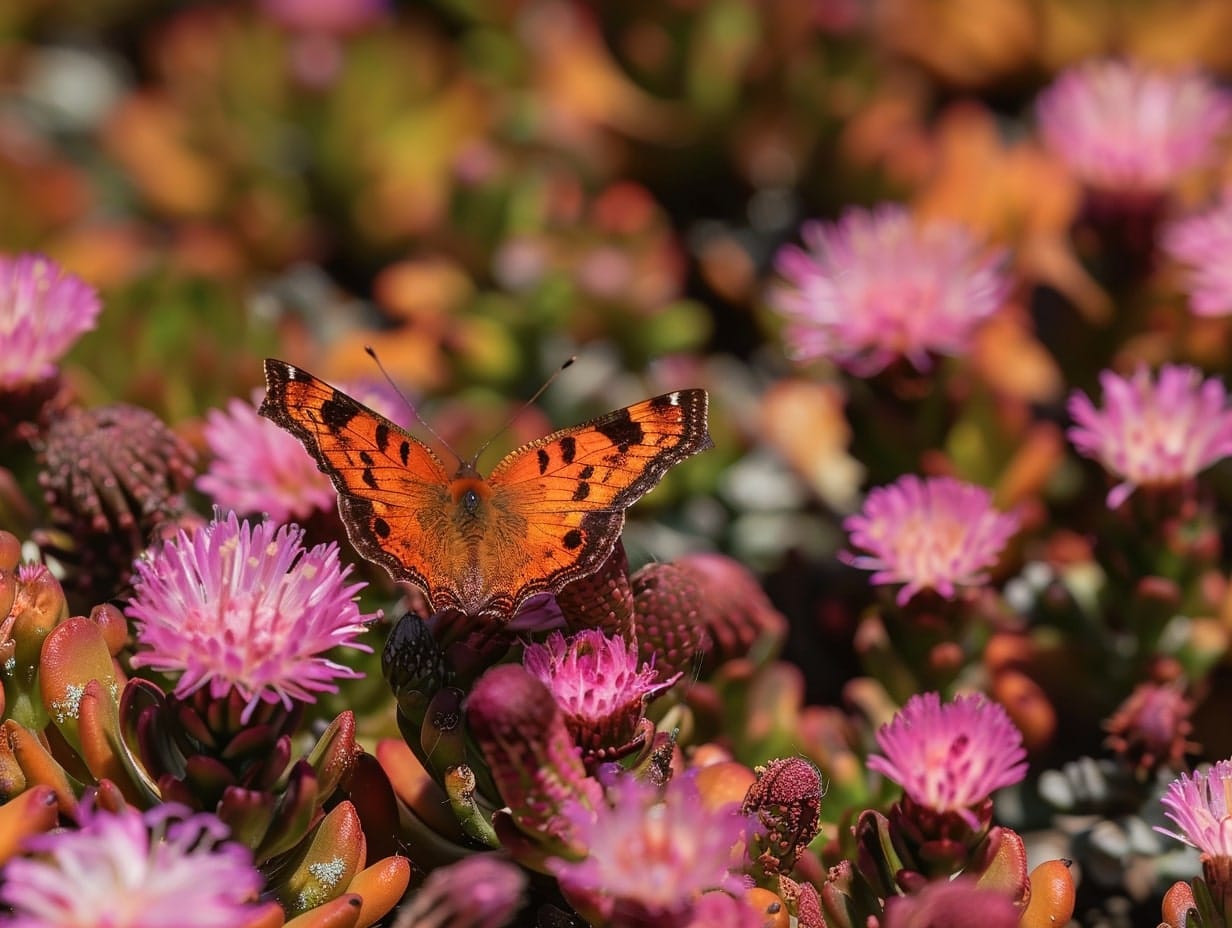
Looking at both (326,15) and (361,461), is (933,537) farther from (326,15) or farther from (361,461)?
(326,15)

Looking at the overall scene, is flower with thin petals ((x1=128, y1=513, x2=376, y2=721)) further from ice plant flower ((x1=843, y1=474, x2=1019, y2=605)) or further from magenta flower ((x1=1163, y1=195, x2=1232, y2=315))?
magenta flower ((x1=1163, y1=195, x2=1232, y2=315))

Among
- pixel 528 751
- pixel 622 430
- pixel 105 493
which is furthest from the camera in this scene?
pixel 105 493

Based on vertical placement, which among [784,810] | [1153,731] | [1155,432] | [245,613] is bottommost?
[1153,731]

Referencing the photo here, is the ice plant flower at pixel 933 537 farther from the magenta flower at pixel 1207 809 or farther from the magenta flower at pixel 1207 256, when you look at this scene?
the magenta flower at pixel 1207 256

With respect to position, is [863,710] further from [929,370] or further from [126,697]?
[126,697]

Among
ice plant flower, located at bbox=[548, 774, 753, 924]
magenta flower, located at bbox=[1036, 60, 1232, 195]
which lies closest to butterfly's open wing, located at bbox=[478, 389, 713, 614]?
ice plant flower, located at bbox=[548, 774, 753, 924]

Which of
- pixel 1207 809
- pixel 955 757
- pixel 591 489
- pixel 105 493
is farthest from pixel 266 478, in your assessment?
pixel 1207 809

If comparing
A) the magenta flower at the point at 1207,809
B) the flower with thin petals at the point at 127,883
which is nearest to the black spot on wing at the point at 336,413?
the flower with thin petals at the point at 127,883
